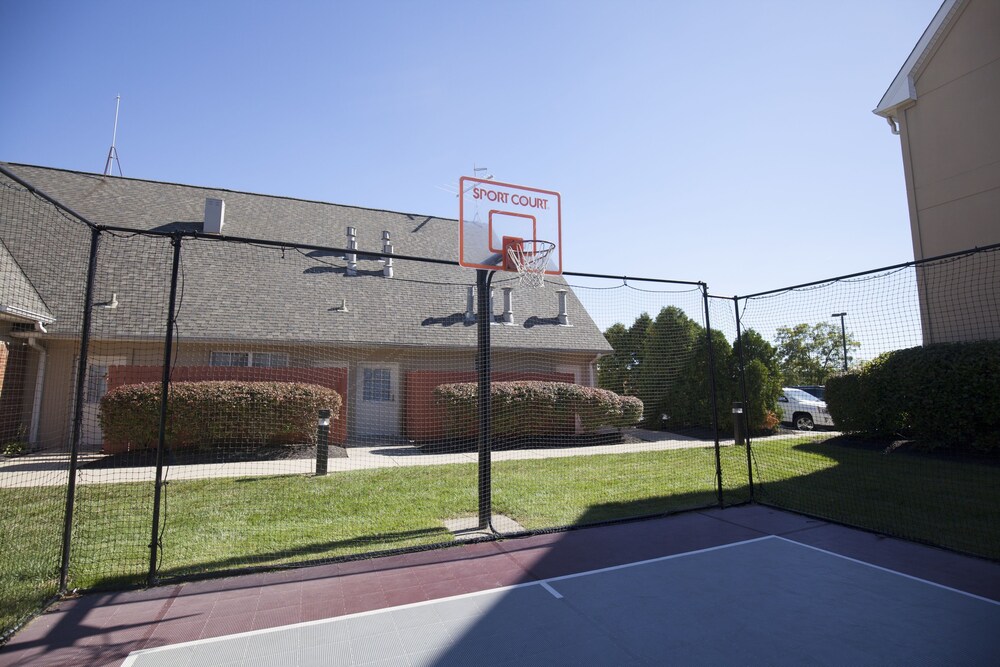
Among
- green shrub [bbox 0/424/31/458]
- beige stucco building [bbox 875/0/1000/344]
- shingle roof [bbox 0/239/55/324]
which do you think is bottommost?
A: green shrub [bbox 0/424/31/458]

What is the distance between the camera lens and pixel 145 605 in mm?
3686

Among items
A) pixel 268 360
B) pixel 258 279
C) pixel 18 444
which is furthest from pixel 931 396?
pixel 18 444

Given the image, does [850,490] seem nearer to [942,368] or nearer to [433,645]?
[942,368]

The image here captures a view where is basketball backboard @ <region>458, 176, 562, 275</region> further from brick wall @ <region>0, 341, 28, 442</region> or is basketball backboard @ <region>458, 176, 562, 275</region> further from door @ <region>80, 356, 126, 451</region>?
door @ <region>80, 356, 126, 451</region>

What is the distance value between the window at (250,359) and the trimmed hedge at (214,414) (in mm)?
1547

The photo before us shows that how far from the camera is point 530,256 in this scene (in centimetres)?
610

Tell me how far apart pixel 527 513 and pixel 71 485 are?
4.24m

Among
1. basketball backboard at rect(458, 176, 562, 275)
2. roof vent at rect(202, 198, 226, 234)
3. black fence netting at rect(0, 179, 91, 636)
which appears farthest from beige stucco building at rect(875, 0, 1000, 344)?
roof vent at rect(202, 198, 226, 234)

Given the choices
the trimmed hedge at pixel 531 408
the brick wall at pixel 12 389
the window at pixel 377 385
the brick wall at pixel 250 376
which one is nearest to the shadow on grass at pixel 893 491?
the trimmed hedge at pixel 531 408

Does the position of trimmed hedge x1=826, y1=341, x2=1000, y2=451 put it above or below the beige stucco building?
below

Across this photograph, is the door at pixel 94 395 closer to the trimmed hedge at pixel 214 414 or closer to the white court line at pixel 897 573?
the trimmed hedge at pixel 214 414

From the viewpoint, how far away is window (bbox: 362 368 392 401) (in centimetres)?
1222

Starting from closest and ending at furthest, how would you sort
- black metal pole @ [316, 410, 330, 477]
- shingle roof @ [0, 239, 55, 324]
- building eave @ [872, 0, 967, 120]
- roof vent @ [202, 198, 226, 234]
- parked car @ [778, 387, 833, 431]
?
black metal pole @ [316, 410, 330, 477] < shingle roof @ [0, 239, 55, 324] < building eave @ [872, 0, 967, 120] < roof vent @ [202, 198, 226, 234] < parked car @ [778, 387, 833, 431]

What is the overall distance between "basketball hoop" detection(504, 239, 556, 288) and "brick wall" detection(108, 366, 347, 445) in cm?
636
